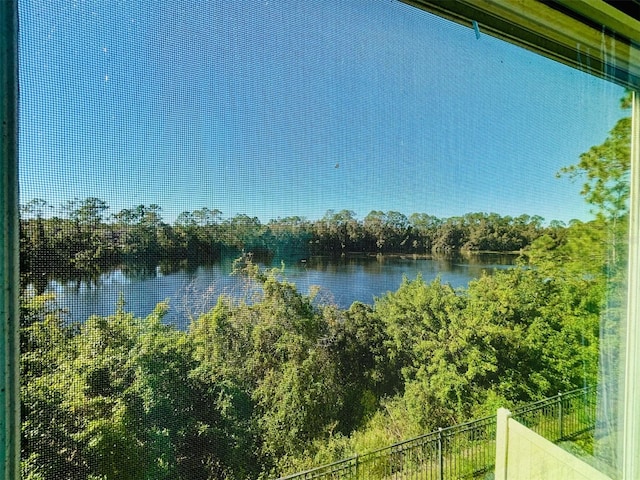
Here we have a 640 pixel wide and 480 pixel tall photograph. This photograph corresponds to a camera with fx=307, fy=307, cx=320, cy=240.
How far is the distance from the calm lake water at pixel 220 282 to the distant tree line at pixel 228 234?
2 cm

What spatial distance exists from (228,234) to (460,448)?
74cm

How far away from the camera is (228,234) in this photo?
51cm

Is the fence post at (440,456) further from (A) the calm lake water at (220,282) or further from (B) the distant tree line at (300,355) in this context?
(A) the calm lake water at (220,282)

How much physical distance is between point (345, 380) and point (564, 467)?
0.66 meters

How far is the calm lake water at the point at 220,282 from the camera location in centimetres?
42

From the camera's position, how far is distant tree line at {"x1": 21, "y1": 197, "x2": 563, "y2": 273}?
1.30 feet

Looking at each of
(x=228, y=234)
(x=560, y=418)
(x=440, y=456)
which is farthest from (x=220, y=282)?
(x=560, y=418)

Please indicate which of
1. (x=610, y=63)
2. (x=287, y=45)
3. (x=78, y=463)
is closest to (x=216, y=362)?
(x=78, y=463)

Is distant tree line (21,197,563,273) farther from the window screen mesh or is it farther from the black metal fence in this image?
the black metal fence

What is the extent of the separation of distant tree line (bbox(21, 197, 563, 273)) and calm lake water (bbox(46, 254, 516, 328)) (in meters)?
0.02

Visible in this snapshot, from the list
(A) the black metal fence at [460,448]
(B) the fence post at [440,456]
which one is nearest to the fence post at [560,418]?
(A) the black metal fence at [460,448]

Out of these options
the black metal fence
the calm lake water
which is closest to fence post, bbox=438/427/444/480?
the black metal fence

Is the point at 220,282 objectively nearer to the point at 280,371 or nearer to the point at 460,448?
the point at 280,371

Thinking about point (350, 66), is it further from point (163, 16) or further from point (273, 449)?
point (273, 449)
